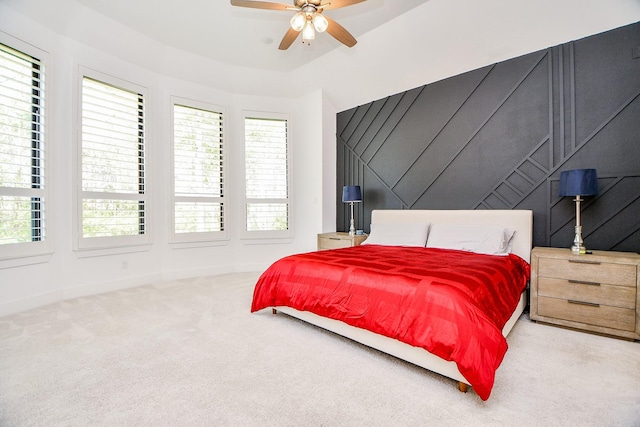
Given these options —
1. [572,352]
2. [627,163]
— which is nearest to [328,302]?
[572,352]

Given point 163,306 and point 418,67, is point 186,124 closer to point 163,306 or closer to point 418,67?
point 163,306

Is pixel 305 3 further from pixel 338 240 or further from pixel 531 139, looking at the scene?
pixel 338 240

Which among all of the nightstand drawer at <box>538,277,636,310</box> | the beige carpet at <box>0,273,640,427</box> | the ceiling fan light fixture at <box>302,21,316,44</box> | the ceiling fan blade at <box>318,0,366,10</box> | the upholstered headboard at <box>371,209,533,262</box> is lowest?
the beige carpet at <box>0,273,640,427</box>

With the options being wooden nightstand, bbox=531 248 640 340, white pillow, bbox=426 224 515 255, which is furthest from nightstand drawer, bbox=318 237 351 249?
wooden nightstand, bbox=531 248 640 340

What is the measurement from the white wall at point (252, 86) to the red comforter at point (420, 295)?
2.22 m

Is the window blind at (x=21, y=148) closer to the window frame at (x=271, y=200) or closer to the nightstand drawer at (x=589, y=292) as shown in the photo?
the window frame at (x=271, y=200)

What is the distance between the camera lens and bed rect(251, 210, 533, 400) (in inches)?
67.3

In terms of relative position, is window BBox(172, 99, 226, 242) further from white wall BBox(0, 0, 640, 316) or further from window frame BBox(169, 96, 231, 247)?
white wall BBox(0, 0, 640, 316)

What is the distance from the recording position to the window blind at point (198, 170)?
456 centimetres

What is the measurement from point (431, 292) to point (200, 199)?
12.7 ft

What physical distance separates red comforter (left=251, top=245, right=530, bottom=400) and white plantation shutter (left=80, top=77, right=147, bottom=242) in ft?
7.68

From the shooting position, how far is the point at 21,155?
3096 millimetres

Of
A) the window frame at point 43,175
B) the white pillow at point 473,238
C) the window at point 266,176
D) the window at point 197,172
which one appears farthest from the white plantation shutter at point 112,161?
the white pillow at point 473,238

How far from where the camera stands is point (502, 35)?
3.26 meters
